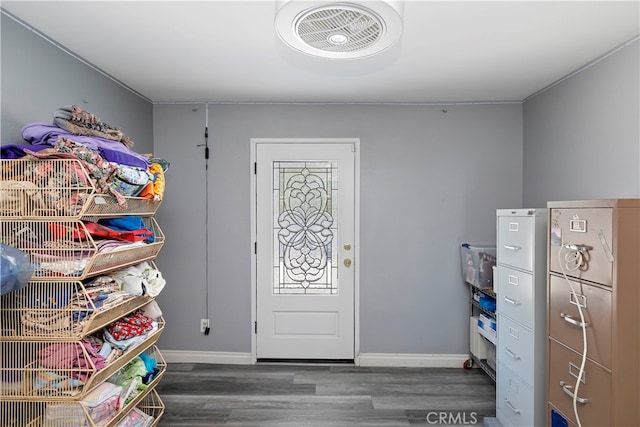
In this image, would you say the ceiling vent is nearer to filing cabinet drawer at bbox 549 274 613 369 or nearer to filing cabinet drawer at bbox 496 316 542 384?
filing cabinet drawer at bbox 549 274 613 369

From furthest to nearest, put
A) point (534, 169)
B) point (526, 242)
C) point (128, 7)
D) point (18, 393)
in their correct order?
point (534, 169)
point (526, 242)
point (128, 7)
point (18, 393)

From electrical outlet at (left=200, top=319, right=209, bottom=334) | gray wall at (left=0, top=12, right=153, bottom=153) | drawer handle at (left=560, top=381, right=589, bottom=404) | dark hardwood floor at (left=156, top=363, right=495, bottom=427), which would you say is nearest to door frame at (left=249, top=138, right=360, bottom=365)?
dark hardwood floor at (left=156, top=363, right=495, bottom=427)

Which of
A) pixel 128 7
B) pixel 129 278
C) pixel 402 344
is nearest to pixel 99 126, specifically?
pixel 128 7

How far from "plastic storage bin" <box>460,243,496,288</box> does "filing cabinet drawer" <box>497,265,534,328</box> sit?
41 cm

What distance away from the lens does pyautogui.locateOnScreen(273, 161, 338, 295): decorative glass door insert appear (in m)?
3.17

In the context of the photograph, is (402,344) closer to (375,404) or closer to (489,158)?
(375,404)

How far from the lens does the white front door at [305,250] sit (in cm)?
317

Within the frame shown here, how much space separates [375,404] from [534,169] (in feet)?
7.53

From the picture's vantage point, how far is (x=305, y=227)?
3.19 metres

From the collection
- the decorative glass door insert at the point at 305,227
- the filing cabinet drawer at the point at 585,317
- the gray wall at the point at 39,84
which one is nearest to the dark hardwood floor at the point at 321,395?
the decorative glass door insert at the point at 305,227

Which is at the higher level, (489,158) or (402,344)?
(489,158)

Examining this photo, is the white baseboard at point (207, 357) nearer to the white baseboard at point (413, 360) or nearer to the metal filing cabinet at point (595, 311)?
the white baseboard at point (413, 360)

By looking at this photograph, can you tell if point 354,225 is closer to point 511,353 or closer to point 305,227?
point 305,227

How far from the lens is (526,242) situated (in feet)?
6.88
